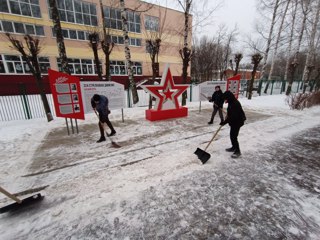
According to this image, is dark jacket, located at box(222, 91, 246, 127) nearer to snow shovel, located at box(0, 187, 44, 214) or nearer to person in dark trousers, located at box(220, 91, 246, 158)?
person in dark trousers, located at box(220, 91, 246, 158)

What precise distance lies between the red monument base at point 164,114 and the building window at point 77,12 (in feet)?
56.4

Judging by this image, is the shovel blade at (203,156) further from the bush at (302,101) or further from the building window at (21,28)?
the building window at (21,28)

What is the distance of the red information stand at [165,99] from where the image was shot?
23.1 feet

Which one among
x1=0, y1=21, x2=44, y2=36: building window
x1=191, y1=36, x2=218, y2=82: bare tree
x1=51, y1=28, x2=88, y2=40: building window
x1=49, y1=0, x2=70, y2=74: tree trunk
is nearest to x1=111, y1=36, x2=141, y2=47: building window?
x1=51, y1=28, x2=88, y2=40: building window

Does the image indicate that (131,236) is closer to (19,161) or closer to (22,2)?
(19,161)

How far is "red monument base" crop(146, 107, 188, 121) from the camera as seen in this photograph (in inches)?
289

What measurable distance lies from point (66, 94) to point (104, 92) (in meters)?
1.37

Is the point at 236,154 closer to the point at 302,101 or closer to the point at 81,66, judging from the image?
the point at 302,101

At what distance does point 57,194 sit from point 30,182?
34.7 inches

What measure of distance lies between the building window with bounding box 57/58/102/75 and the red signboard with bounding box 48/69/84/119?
1544cm

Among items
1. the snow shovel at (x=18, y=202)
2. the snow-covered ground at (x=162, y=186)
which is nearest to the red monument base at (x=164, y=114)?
the snow-covered ground at (x=162, y=186)

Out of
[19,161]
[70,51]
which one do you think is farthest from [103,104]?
[70,51]

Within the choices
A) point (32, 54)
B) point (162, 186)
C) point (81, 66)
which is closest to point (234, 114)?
point (162, 186)

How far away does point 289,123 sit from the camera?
712 cm
